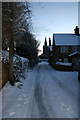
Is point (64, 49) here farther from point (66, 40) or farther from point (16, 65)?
point (16, 65)

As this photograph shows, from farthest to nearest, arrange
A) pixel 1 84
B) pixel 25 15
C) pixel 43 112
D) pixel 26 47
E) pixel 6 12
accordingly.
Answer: pixel 26 47
pixel 25 15
pixel 1 84
pixel 6 12
pixel 43 112

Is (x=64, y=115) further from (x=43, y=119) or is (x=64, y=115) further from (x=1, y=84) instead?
(x=1, y=84)

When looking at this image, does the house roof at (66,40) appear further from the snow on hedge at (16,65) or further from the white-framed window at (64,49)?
the snow on hedge at (16,65)

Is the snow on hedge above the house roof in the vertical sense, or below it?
below

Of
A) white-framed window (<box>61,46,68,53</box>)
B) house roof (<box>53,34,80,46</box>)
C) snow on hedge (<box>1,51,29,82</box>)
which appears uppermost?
house roof (<box>53,34,80,46</box>)

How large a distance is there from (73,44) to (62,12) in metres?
17.4

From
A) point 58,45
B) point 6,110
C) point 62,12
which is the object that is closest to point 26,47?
point 58,45

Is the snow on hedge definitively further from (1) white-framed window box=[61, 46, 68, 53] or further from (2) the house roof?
(1) white-framed window box=[61, 46, 68, 53]

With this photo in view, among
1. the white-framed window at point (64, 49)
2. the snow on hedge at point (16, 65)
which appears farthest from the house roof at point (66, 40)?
the snow on hedge at point (16, 65)

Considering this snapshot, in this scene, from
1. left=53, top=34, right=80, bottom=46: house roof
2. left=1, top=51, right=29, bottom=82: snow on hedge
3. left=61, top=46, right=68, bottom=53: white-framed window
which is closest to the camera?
left=1, top=51, right=29, bottom=82: snow on hedge

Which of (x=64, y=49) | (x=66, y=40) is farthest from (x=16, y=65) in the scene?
(x=66, y=40)

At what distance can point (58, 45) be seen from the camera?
24141 millimetres

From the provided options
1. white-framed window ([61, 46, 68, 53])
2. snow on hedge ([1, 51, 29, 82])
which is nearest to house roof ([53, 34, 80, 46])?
white-framed window ([61, 46, 68, 53])

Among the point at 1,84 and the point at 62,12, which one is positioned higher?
the point at 62,12
